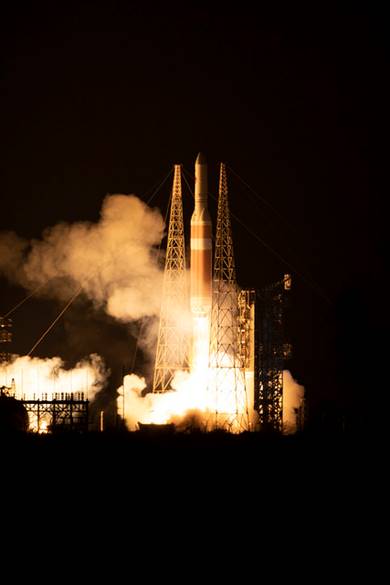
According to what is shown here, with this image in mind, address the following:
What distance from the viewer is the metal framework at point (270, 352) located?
283ft

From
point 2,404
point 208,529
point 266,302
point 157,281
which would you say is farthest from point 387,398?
point 208,529

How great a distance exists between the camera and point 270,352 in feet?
285

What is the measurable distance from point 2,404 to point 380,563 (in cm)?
2358

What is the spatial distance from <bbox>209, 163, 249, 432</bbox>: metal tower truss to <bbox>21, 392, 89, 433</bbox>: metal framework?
5527 mm

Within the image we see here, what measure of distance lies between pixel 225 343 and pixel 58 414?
7.62 m

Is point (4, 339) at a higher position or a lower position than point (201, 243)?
lower

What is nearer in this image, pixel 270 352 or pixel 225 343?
pixel 225 343

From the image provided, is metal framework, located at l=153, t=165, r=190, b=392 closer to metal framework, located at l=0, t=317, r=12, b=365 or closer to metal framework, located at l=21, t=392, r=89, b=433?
metal framework, located at l=21, t=392, r=89, b=433

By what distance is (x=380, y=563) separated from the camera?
→ 2215 inches

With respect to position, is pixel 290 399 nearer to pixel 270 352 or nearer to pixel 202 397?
pixel 270 352

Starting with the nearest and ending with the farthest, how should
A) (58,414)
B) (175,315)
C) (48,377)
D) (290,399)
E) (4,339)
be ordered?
(58,414), (175,315), (4,339), (290,399), (48,377)

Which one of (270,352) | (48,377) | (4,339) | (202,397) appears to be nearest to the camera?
(202,397)

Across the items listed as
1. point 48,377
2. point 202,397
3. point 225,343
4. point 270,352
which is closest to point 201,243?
point 225,343

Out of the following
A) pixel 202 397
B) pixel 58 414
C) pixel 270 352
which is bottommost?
pixel 58 414
